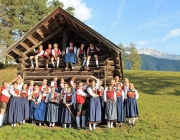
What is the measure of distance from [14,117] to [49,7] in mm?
28310

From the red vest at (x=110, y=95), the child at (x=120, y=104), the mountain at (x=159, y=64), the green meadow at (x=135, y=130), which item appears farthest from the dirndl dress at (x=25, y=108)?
the mountain at (x=159, y=64)

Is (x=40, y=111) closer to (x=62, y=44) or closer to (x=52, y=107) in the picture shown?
(x=52, y=107)

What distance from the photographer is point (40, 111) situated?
464 inches

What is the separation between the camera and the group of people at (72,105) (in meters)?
11.2

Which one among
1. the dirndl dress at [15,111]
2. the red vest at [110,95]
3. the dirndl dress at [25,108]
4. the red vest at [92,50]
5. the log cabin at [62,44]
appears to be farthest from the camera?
the red vest at [92,50]

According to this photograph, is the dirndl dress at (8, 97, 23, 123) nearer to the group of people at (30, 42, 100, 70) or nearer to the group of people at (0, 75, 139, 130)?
the group of people at (0, 75, 139, 130)

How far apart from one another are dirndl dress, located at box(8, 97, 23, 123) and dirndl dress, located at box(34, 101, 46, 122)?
720mm

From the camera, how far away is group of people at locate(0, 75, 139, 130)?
11.2 metres

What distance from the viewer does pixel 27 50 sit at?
14242mm

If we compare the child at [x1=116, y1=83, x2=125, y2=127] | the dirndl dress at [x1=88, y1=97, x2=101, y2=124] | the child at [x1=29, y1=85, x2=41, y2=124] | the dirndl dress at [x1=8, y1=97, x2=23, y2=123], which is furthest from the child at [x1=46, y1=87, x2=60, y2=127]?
the child at [x1=116, y1=83, x2=125, y2=127]

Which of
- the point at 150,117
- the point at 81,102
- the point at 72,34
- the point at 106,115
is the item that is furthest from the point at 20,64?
the point at 150,117

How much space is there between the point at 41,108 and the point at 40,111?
155 millimetres

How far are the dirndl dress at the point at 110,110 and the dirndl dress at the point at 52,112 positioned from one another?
255 centimetres

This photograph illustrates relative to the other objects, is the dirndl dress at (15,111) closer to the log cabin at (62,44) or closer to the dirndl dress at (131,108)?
the log cabin at (62,44)
